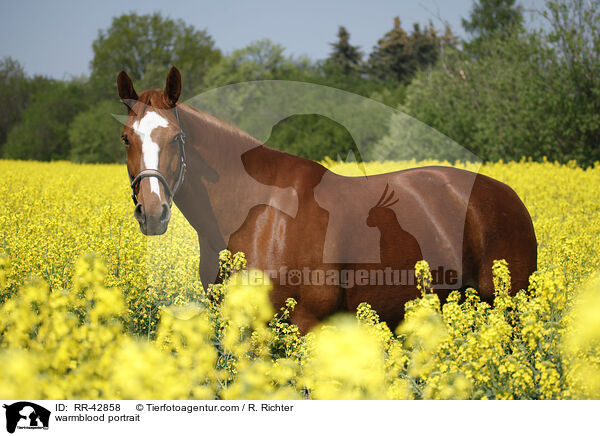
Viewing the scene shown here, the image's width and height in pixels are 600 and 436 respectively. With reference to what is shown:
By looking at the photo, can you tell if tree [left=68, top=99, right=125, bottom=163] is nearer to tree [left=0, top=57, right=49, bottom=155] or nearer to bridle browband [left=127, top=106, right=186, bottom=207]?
tree [left=0, top=57, right=49, bottom=155]

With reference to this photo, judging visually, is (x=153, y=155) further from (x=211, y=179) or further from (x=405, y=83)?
(x=405, y=83)

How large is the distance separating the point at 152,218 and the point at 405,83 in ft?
111

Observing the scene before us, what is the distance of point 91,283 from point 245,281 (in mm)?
1039

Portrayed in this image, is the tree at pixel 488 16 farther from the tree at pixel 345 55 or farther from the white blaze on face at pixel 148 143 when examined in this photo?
the white blaze on face at pixel 148 143

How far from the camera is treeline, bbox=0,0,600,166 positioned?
15.6m

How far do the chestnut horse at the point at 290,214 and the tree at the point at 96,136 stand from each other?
24.1 meters

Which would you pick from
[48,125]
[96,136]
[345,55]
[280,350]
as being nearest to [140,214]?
[280,350]

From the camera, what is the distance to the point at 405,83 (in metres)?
34.2

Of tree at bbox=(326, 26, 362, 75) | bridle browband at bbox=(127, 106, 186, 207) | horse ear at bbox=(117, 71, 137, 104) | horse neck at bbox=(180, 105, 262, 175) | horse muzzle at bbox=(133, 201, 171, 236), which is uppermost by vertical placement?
tree at bbox=(326, 26, 362, 75)

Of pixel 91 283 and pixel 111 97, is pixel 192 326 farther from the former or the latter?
pixel 111 97

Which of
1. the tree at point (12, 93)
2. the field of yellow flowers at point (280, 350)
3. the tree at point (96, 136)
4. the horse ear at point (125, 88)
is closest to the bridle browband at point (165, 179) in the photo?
the horse ear at point (125, 88)

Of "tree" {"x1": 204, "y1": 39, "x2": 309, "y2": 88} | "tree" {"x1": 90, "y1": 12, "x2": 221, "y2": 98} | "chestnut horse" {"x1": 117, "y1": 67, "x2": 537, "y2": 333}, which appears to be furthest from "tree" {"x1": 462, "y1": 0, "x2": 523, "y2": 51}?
"chestnut horse" {"x1": 117, "y1": 67, "x2": 537, "y2": 333}

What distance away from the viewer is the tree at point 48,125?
776 inches
